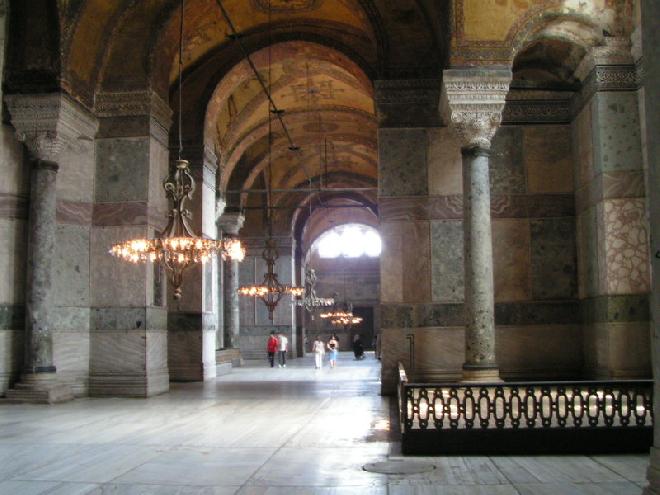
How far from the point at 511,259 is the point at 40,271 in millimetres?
7626

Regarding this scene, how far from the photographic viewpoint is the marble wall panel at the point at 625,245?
36.8 ft

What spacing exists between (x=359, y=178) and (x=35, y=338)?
19497 mm

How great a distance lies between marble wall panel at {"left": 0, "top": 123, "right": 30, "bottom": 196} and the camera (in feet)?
41.2

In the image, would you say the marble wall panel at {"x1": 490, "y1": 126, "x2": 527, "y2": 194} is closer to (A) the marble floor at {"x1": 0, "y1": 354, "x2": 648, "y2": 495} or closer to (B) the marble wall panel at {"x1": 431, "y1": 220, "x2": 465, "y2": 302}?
(B) the marble wall panel at {"x1": 431, "y1": 220, "x2": 465, "y2": 302}

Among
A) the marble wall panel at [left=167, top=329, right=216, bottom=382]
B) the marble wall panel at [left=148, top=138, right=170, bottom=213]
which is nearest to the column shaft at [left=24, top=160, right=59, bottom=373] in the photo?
the marble wall panel at [left=148, top=138, right=170, bottom=213]

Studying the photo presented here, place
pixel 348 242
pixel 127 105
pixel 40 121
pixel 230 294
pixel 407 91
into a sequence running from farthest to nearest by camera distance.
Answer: pixel 348 242 → pixel 230 294 → pixel 127 105 → pixel 407 91 → pixel 40 121

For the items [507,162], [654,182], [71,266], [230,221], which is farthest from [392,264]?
[230,221]

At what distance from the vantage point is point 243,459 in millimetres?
7035

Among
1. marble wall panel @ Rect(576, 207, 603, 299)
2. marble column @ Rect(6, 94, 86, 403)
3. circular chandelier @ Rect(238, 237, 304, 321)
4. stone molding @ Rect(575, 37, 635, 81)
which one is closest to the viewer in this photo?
stone molding @ Rect(575, 37, 635, 81)

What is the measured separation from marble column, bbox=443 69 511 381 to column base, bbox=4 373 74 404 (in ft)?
20.8

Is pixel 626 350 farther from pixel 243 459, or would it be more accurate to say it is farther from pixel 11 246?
pixel 11 246

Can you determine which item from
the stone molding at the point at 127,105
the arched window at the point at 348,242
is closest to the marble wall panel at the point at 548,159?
the stone molding at the point at 127,105

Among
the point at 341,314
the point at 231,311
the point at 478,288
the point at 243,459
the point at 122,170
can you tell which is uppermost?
the point at 122,170

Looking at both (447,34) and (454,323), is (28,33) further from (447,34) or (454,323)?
(454,323)
